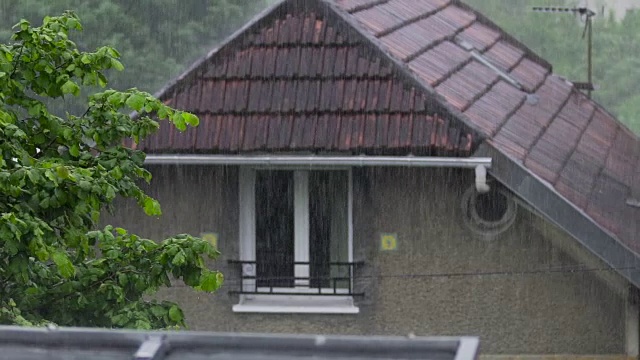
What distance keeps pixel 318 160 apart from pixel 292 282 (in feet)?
4.11

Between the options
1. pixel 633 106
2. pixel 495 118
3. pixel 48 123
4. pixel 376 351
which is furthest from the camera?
pixel 633 106

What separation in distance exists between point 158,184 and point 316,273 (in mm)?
1511

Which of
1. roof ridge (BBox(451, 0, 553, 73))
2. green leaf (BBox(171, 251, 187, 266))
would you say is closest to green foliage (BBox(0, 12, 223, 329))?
green leaf (BBox(171, 251, 187, 266))

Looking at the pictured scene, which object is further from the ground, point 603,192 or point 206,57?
point 206,57

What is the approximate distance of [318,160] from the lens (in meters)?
11.3

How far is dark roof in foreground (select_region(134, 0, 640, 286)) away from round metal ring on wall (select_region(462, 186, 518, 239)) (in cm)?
42

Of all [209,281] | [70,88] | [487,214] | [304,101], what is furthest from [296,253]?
[70,88]

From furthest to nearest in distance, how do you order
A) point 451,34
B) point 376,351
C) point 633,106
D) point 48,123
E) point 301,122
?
point 633,106
point 451,34
point 301,122
point 48,123
point 376,351

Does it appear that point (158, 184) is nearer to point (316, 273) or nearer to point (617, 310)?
point (316, 273)

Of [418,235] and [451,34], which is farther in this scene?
[451,34]

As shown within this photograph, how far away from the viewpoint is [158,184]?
40.0 ft

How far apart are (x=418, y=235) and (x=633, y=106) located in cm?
3511

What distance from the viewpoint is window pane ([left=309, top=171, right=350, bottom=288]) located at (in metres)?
11.9

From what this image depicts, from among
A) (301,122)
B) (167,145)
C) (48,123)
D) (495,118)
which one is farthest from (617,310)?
(48,123)
